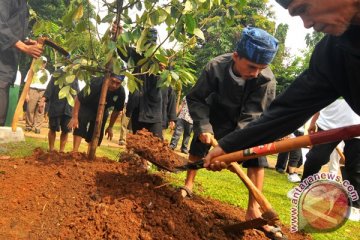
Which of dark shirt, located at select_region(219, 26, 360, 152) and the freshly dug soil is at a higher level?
dark shirt, located at select_region(219, 26, 360, 152)

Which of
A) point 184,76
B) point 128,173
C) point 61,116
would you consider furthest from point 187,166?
point 61,116

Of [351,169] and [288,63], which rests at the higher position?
[288,63]

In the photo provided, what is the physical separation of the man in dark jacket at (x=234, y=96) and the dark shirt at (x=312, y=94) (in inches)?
30.6

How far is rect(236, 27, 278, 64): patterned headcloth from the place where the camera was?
2979 mm

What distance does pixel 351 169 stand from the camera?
4.55 metres

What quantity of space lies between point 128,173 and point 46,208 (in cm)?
83

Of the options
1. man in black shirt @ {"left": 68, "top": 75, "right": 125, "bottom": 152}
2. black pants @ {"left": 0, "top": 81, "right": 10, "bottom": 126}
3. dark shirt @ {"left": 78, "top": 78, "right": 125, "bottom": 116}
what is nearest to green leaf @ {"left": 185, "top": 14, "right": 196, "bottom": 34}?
black pants @ {"left": 0, "top": 81, "right": 10, "bottom": 126}

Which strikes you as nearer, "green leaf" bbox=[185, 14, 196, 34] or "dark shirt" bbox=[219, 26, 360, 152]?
"dark shirt" bbox=[219, 26, 360, 152]

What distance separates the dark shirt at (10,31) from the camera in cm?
335

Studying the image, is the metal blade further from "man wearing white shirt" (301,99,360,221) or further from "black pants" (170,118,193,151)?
"black pants" (170,118,193,151)

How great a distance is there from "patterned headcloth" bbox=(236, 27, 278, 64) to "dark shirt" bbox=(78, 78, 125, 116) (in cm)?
257

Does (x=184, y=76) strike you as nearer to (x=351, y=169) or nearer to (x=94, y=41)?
(x=94, y=41)

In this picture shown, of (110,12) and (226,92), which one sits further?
(226,92)

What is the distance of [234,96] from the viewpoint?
3381 mm
